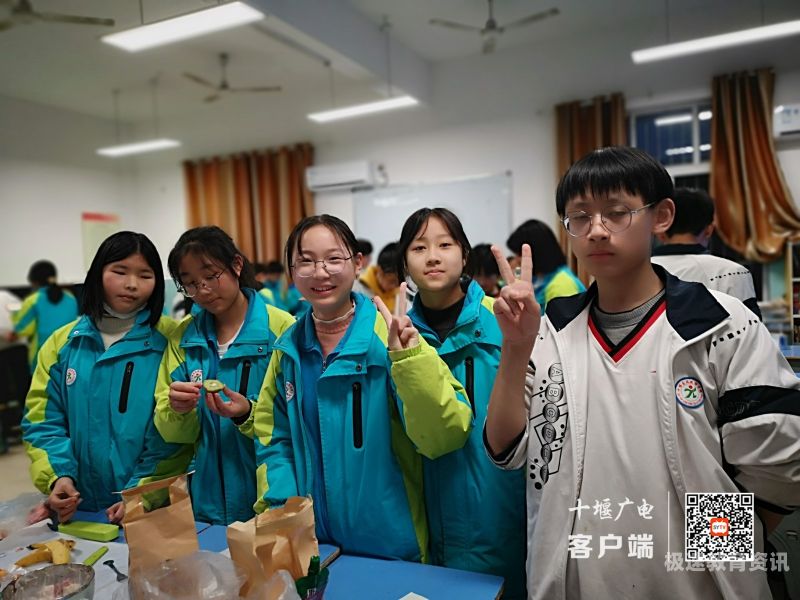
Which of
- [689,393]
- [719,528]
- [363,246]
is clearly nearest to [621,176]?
→ [689,393]

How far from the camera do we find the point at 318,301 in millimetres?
1303

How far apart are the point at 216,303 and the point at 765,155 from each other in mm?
5086

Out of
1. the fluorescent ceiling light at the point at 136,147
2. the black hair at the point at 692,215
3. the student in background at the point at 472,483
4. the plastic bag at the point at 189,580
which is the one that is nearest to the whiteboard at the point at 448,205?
the fluorescent ceiling light at the point at 136,147

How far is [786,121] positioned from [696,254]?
11.1 ft

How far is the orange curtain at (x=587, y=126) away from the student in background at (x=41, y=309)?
15.7ft

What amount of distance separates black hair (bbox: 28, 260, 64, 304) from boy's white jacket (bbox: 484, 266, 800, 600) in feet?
A: 15.7

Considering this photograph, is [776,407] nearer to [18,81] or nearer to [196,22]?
[18,81]

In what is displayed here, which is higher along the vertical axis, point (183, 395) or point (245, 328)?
point (245, 328)

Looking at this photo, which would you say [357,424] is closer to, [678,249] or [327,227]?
[327,227]

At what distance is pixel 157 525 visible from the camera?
1.03 m

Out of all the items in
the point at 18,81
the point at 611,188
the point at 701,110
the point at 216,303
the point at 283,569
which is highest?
the point at 701,110

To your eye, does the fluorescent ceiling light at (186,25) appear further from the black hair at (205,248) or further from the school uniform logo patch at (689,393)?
the school uniform logo patch at (689,393)

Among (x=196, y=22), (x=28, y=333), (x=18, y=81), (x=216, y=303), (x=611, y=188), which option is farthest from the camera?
(x=28, y=333)

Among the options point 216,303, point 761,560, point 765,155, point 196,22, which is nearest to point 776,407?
point 761,560
